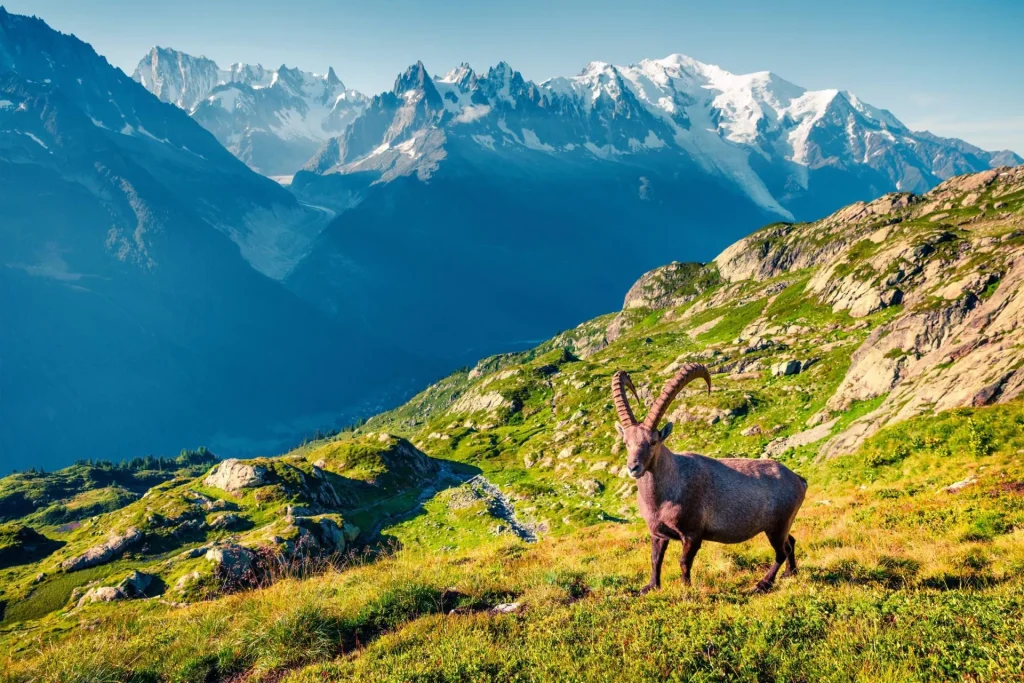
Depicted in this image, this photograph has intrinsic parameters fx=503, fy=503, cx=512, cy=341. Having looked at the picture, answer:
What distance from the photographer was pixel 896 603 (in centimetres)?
933

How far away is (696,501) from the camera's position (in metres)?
12.5

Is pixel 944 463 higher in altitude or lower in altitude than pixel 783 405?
lower

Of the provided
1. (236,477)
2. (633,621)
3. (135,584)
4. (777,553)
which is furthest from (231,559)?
(777,553)

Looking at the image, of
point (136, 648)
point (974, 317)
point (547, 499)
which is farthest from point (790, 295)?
point (136, 648)

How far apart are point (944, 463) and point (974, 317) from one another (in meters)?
21.9

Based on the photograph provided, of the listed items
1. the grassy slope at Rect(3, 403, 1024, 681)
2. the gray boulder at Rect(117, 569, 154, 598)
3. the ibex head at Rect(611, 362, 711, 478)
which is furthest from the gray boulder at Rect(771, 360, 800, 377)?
the gray boulder at Rect(117, 569, 154, 598)

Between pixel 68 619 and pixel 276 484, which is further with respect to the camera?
pixel 276 484

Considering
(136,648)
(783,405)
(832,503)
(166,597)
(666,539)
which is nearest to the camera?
(136,648)

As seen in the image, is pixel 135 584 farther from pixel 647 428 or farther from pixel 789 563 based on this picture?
pixel 789 563

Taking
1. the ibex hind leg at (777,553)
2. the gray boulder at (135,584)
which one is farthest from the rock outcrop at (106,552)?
the ibex hind leg at (777,553)

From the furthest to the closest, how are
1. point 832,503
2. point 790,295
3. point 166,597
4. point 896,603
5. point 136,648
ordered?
1. point 790,295
2. point 166,597
3. point 832,503
4. point 136,648
5. point 896,603

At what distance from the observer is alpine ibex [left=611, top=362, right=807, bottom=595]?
12.3 m

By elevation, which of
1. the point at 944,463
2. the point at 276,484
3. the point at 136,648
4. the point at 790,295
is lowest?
the point at 944,463

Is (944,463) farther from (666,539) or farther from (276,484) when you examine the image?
(276,484)
